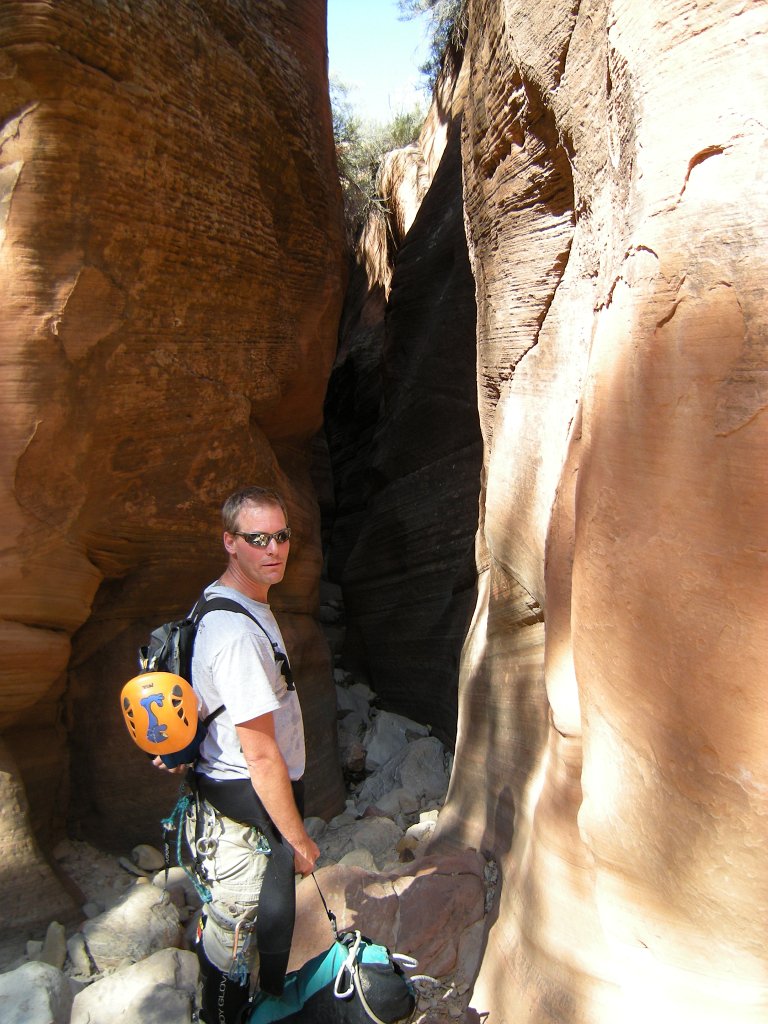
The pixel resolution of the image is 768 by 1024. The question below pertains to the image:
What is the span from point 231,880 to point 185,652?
1.85 feet

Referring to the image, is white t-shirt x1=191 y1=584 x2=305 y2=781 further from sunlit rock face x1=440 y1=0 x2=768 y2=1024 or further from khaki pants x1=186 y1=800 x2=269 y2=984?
sunlit rock face x1=440 y1=0 x2=768 y2=1024

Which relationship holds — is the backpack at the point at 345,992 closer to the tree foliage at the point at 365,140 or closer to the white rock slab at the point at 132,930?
the white rock slab at the point at 132,930

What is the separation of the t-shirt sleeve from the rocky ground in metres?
1.23

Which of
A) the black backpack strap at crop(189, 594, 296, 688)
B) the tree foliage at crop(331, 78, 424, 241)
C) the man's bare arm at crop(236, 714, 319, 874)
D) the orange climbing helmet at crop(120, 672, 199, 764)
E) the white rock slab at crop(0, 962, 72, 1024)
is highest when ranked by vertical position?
the tree foliage at crop(331, 78, 424, 241)

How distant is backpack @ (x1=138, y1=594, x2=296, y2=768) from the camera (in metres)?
1.92

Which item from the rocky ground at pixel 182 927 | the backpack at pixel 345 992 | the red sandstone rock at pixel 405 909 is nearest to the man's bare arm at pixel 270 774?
the backpack at pixel 345 992

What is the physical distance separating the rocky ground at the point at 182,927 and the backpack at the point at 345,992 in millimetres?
701

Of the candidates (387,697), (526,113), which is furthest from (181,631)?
(387,697)

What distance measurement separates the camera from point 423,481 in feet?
20.9

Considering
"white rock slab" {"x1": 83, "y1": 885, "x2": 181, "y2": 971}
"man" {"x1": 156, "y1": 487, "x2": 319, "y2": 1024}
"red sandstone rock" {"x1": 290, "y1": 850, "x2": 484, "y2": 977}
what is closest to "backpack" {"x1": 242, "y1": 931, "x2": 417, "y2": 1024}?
"man" {"x1": 156, "y1": 487, "x2": 319, "y2": 1024}

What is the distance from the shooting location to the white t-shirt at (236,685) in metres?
1.82

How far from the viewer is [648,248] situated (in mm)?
1896

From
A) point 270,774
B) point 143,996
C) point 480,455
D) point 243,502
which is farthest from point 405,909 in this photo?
point 480,455

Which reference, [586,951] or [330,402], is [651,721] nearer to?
[586,951]
